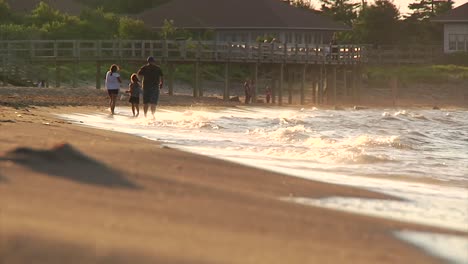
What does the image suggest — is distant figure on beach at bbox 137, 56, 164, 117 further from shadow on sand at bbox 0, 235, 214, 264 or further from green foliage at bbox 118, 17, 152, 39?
green foliage at bbox 118, 17, 152, 39

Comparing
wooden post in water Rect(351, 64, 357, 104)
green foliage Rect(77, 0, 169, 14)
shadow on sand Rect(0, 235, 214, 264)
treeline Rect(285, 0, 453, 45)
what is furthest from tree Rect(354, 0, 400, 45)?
shadow on sand Rect(0, 235, 214, 264)

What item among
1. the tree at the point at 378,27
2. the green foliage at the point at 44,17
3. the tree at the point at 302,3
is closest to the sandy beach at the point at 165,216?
the green foliage at the point at 44,17

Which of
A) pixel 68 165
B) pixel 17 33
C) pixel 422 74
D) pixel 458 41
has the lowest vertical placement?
pixel 68 165

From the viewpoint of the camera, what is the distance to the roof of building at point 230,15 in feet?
216

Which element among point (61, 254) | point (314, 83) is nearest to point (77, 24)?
point (314, 83)

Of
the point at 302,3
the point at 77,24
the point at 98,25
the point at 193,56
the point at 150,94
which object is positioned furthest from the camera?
the point at 302,3

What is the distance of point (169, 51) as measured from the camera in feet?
151

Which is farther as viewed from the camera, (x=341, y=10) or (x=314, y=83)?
(x=341, y=10)

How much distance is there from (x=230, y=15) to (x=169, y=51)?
21.6 metres

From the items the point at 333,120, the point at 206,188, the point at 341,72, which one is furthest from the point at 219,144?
the point at 341,72

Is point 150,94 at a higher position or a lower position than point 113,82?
lower

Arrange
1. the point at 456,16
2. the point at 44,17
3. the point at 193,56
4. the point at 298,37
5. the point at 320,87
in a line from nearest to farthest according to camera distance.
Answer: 1. the point at 193,56
2. the point at 320,87
3. the point at 44,17
4. the point at 298,37
5. the point at 456,16

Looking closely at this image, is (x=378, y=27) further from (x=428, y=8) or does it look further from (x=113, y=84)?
(x=113, y=84)

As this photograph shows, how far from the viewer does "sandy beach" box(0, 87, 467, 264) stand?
5.92 metres
